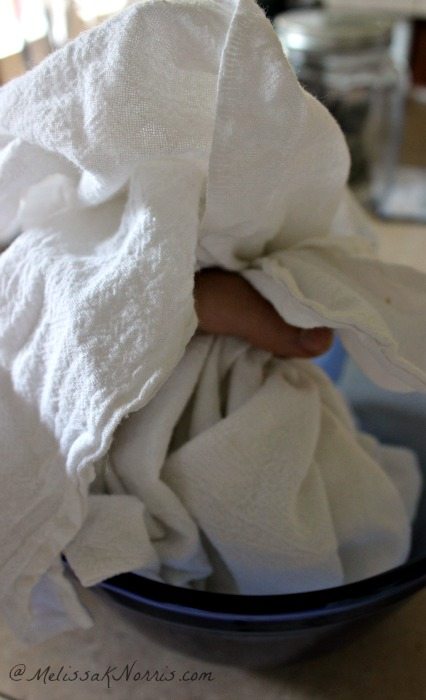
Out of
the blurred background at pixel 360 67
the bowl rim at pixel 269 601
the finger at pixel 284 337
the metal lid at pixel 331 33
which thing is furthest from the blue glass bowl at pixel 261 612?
the metal lid at pixel 331 33

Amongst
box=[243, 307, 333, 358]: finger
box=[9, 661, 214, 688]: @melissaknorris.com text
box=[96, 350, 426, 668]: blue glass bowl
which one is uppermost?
box=[243, 307, 333, 358]: finger

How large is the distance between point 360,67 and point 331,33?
46mm

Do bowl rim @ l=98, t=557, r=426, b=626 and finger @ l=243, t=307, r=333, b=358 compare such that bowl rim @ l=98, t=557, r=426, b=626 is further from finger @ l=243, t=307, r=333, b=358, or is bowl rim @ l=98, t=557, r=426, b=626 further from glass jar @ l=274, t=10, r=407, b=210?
glass jar @ l=274, t=10, r=407, b=210

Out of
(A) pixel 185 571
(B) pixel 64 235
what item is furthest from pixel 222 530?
(B) pixel 64 235

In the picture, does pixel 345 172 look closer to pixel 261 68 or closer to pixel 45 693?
pixel 261 68

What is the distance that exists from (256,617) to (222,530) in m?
0.06

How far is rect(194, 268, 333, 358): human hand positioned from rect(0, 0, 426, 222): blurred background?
0.42 m

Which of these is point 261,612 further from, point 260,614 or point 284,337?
point 284,337

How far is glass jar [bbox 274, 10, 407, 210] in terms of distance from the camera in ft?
2.36

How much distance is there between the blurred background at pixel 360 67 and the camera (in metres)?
0.71

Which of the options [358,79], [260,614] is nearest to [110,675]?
[260,614]

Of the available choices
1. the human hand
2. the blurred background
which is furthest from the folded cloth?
the blurred background

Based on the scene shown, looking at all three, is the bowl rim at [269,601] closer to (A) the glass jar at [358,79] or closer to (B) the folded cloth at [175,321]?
(B) the folded cloth at [175,321]

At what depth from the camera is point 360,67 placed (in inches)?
28.6
